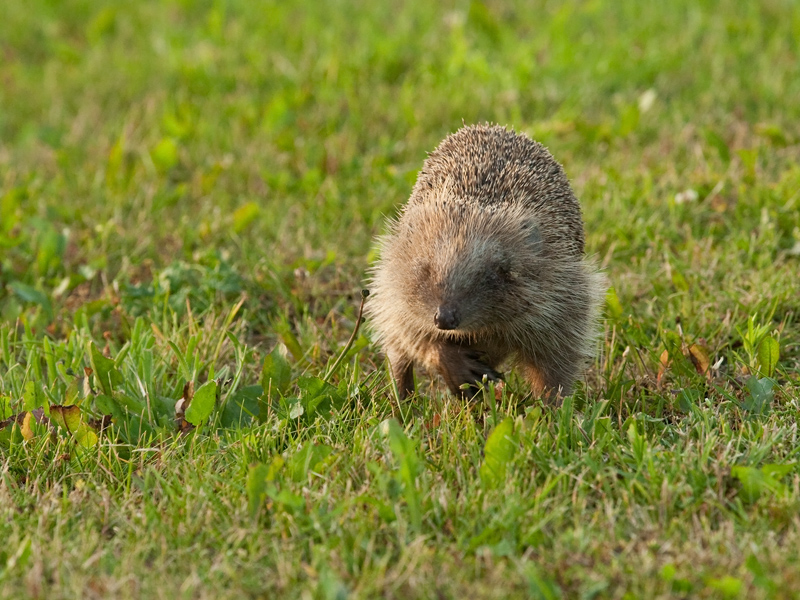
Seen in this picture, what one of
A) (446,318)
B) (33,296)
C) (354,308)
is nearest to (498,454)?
(446,318)

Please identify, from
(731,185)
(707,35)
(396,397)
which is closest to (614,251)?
(731,185)

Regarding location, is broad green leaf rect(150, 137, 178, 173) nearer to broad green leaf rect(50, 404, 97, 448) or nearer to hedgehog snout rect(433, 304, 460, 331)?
broad green leaf rect(50, 404, 97, 448)

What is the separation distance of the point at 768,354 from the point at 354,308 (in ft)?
6.58

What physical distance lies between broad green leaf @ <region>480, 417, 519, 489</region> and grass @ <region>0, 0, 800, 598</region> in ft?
0.04

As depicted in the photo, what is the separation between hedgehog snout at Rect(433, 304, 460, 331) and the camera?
3.79 meters

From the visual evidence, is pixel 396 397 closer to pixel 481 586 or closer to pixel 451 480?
pixel 451 480

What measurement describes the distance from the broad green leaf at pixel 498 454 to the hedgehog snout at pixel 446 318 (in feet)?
1.56

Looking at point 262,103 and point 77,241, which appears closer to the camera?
point 77,241

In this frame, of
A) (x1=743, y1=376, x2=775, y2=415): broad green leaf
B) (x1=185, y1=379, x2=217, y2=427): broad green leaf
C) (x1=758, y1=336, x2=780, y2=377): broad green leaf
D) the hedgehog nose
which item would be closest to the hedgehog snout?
the hedgehog nose

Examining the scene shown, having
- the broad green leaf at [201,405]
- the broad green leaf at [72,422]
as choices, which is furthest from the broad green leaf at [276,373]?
the broad green leaf at [72,422]

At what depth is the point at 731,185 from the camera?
237 inches

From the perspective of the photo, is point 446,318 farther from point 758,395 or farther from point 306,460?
point 758,395

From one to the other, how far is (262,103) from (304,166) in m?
1.15

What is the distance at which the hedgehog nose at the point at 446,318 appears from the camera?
3.79 meters
